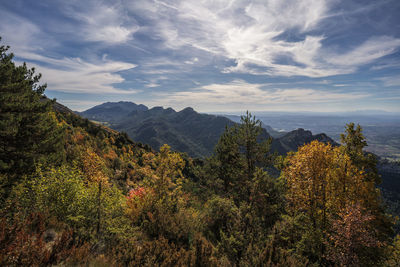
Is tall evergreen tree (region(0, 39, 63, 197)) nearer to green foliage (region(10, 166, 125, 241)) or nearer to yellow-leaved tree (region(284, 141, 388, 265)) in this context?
green foliage (region(10, 166, 125, 241))

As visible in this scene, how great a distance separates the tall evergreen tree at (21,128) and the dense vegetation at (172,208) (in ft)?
0.26

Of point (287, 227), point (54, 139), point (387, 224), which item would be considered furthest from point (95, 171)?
point (387, 224)

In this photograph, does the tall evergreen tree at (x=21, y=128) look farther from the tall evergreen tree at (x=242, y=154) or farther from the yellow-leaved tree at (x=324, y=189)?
the yellow-leaved tree at (x=324, y=189)

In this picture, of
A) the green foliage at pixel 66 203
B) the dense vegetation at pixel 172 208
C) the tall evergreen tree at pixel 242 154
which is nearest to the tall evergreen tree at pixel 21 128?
the dense vegetation at pixel 172 208

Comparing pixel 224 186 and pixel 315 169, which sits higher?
pixel 315 169

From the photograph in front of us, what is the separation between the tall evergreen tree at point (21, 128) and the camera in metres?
12.2

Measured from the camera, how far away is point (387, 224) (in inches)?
669

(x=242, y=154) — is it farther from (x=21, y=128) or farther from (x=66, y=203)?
(x=21, y=128)

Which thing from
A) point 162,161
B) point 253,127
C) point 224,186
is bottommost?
point 224,186

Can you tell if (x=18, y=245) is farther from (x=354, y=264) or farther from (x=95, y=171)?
(x=354, y=264)

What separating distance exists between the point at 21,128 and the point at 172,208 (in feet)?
42.2

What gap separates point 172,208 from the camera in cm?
1105

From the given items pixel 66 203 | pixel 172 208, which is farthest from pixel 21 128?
pixel 172 208

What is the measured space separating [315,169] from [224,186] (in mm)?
10334
